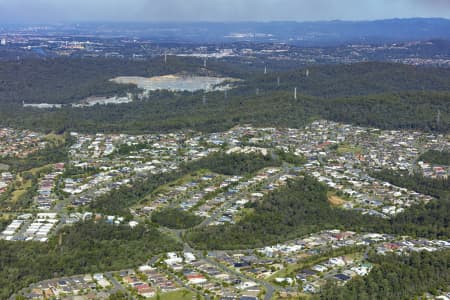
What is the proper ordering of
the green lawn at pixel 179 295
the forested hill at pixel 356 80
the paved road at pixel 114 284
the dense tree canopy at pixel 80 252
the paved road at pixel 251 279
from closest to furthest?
the green lawn at pixel 179 295
the paved road at pixel 251 279
the paved road at pixel 114 284
the dense tree canopy at pixel 80 252
the forested hill at pixel 356 80

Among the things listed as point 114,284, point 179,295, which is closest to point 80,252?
point 114,284

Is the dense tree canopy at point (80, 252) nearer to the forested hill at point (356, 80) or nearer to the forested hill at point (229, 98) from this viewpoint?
the forested hill at point (229, 98)

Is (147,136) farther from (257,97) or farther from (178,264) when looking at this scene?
(178,264)

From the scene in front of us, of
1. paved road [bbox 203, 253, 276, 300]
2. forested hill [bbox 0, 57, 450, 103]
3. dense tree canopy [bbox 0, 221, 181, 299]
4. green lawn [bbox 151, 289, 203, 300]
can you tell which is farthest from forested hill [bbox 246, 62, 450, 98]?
green lawn [bbox 151, 289, 203, 300]

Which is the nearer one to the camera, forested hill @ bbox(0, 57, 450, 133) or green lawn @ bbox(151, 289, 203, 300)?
green lawn @ bbox(151, 289, 203, 300)

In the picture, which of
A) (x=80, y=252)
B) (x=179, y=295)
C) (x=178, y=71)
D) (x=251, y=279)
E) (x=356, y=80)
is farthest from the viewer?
(x=178, y=71)

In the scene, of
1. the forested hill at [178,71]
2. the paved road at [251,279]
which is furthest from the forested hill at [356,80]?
the paved road at [251,279]

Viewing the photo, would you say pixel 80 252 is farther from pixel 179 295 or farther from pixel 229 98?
pixel 229 98

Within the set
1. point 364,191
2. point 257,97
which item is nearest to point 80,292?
point 364,191

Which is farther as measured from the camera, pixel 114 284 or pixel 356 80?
pixel 356 80

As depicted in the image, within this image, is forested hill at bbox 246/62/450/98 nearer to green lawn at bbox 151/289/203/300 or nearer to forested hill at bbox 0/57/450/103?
forested hill at bbox 0/57/450/103

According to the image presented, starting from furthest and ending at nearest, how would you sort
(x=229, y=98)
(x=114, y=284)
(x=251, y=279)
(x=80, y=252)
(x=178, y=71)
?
(x=178, y=71) → (x=229, y=98) → (x=80, y=252) → (x=251, y=279) → (x=114, y=284)
